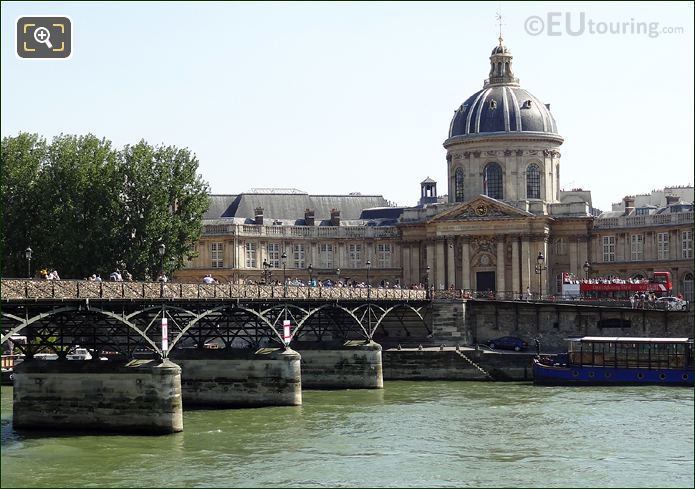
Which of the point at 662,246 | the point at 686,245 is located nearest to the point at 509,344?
the point at 686,245

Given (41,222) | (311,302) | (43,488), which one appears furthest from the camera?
(41,222)

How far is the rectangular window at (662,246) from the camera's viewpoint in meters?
120

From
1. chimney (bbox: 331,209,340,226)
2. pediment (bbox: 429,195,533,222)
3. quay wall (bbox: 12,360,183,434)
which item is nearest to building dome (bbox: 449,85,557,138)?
pediment (bbox: 429,195,533,222)

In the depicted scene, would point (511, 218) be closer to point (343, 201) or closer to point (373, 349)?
point (343, 201)

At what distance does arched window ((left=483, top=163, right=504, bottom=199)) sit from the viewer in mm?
126125

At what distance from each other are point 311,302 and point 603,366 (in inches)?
738

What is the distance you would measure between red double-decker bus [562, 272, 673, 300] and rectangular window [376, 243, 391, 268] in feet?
87.1

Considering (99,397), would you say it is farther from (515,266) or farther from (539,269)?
(515,266)

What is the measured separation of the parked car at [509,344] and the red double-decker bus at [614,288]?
31.2 ft

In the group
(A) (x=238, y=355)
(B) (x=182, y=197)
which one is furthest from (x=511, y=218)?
(A) (x=238, y=355)

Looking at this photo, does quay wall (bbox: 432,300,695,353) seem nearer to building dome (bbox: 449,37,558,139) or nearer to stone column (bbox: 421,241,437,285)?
stone column (bbox: 421,241,437,285)

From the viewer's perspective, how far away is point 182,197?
323ft

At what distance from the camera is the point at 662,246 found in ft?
397

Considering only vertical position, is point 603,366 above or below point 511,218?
below
